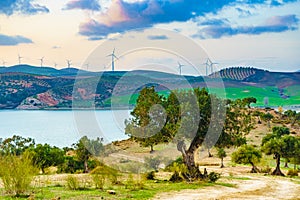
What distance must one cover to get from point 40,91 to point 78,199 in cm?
15918

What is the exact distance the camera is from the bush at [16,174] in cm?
1362

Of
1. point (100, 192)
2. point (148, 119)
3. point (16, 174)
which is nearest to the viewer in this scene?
point (16, 174)

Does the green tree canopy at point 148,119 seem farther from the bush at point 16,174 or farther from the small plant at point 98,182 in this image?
the bush at point 16,174

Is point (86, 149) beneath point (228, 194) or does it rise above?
above

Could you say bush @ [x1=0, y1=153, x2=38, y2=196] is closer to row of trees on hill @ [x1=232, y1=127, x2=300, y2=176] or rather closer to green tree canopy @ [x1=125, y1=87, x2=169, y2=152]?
green tree canopy @ [x1=125, y1=87, x2=169, y2=152]

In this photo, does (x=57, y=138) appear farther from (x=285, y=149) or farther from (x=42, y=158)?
(x=285, y=149)

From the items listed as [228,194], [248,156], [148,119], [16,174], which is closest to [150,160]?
[148,119]

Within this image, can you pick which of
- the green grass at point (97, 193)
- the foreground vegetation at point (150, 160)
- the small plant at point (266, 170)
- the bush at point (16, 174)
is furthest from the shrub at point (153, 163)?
the bush at point (16, 174)

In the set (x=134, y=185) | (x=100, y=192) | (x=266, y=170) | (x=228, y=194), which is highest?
(x=100, y=192)

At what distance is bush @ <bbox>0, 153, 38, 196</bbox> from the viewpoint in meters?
13.6

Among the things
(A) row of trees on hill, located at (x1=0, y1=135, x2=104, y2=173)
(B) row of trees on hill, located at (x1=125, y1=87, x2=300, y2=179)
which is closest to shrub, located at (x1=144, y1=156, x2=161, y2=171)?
(A) row of trees on hill, located at (x1=0, y1=135, x2=104, y2=173)

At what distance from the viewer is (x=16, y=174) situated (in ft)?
44.7

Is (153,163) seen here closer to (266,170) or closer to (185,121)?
(185,121)

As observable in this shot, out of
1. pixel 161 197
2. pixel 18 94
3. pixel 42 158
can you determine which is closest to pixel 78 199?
pixel 161 197
